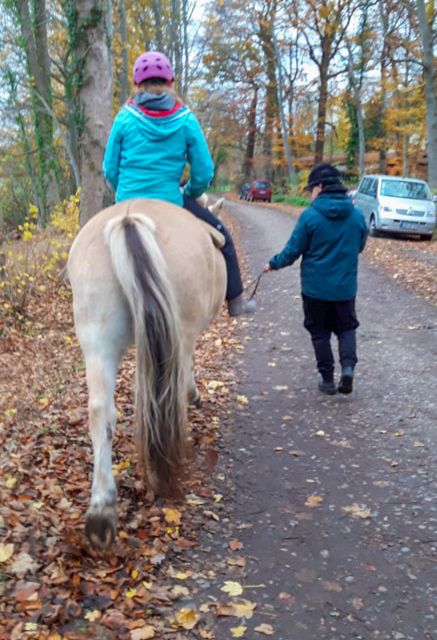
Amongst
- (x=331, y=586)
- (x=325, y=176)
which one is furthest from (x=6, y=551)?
(x=325, y=176)

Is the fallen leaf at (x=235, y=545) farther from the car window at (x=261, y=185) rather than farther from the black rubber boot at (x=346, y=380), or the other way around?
the car window at (x=261, y=185)

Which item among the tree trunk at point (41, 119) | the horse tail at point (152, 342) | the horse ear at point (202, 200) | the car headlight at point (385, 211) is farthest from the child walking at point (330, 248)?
the car headlight at point (385, 211)

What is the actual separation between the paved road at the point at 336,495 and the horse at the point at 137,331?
692mm

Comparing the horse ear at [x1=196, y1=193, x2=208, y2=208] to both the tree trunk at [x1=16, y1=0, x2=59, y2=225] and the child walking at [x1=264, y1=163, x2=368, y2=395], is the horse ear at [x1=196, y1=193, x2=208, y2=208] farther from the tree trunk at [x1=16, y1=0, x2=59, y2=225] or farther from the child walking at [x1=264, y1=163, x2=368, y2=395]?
the tree trunk at [x1=16, y1=0, x2=59, y2=225]

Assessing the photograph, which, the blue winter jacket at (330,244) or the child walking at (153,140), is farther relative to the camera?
the blue winter jacket at (330,244)

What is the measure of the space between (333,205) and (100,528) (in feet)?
11.9

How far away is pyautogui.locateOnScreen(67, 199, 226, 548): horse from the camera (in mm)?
3092

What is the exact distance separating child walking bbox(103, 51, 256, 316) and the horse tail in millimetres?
821

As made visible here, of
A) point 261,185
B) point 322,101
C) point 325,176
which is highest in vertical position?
point 322,101

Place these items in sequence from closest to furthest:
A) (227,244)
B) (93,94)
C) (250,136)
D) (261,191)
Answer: (227,244)
(93,94)
(261,191)
(250,136)

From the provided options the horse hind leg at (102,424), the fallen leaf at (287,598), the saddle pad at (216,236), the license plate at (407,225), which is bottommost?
the fallen leaf at (287,598)

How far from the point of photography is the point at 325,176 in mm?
5523

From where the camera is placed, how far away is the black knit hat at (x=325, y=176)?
18.1 feet

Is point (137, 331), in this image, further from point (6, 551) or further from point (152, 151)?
point (152, 151)
